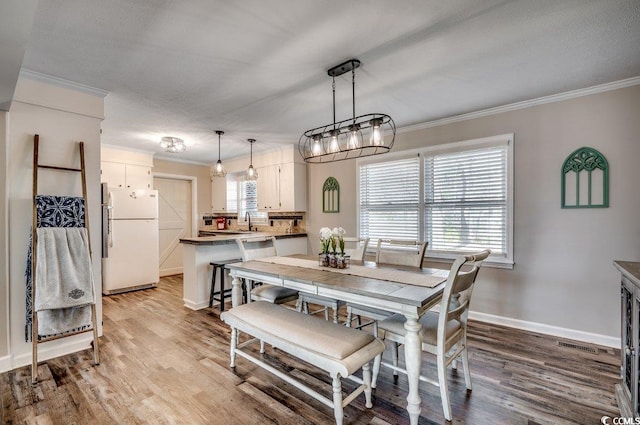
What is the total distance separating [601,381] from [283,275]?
8.27ft

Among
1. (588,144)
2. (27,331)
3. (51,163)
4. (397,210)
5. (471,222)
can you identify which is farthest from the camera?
(397,210)

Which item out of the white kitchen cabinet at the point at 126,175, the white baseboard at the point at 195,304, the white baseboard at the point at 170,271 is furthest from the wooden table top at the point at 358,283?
the white baseboard at the point at 170,271

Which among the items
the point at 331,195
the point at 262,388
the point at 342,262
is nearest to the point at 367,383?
the point at 262,388

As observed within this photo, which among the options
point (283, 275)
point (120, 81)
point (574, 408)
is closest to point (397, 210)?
point (283, 275)

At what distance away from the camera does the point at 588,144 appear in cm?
296

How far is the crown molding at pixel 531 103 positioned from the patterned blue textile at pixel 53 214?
376 centimetres

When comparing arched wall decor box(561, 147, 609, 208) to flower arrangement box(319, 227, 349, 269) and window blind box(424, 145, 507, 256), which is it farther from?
flower arrangement box(319, 227, 349, 269)

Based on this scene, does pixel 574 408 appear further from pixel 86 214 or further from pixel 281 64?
pixel 86 214

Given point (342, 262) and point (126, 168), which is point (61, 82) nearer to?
point (126, 168)

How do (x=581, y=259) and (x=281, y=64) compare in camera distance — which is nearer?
(x=281, y=64)

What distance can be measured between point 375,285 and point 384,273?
385 mm

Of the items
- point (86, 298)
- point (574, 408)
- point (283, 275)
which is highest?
point (283, 275)

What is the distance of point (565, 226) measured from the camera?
308 cm

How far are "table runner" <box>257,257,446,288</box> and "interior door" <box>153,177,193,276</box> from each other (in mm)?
4228
